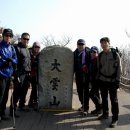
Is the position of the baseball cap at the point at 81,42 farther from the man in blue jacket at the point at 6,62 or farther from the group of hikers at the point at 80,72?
the man in blue jacket at the point at 6,62

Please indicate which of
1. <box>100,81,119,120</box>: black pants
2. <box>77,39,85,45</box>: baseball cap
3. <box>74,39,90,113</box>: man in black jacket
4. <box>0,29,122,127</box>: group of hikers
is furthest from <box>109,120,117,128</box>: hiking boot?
<box>77,39,85,45</box>: baseball cap

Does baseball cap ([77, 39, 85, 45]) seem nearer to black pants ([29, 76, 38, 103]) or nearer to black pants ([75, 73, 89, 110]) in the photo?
black pants ([75, 73, 89, 110])

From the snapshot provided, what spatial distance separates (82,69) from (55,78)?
2.76 ft

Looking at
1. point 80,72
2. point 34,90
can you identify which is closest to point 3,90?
point 34,90

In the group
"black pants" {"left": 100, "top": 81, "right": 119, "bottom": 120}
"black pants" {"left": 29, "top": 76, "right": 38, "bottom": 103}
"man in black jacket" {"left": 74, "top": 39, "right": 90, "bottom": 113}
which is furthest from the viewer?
"black pants" {"left": 29, "top": 76, "right": 38, "bottom": 103}

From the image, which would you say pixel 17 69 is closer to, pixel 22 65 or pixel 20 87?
pixel 22 65

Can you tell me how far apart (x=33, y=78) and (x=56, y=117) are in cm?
150

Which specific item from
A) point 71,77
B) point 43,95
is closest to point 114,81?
point 71,77

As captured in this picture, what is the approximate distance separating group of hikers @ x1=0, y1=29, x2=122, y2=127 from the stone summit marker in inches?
10.2

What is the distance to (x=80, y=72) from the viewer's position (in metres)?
9.37

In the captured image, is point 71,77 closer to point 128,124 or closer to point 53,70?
point 53,70

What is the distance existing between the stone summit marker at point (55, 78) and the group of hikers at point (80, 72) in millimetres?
259

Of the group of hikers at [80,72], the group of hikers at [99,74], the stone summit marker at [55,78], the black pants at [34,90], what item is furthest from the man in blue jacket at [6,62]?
the group of hikers at [99,74]

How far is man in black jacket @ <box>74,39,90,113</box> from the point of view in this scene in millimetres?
9273
